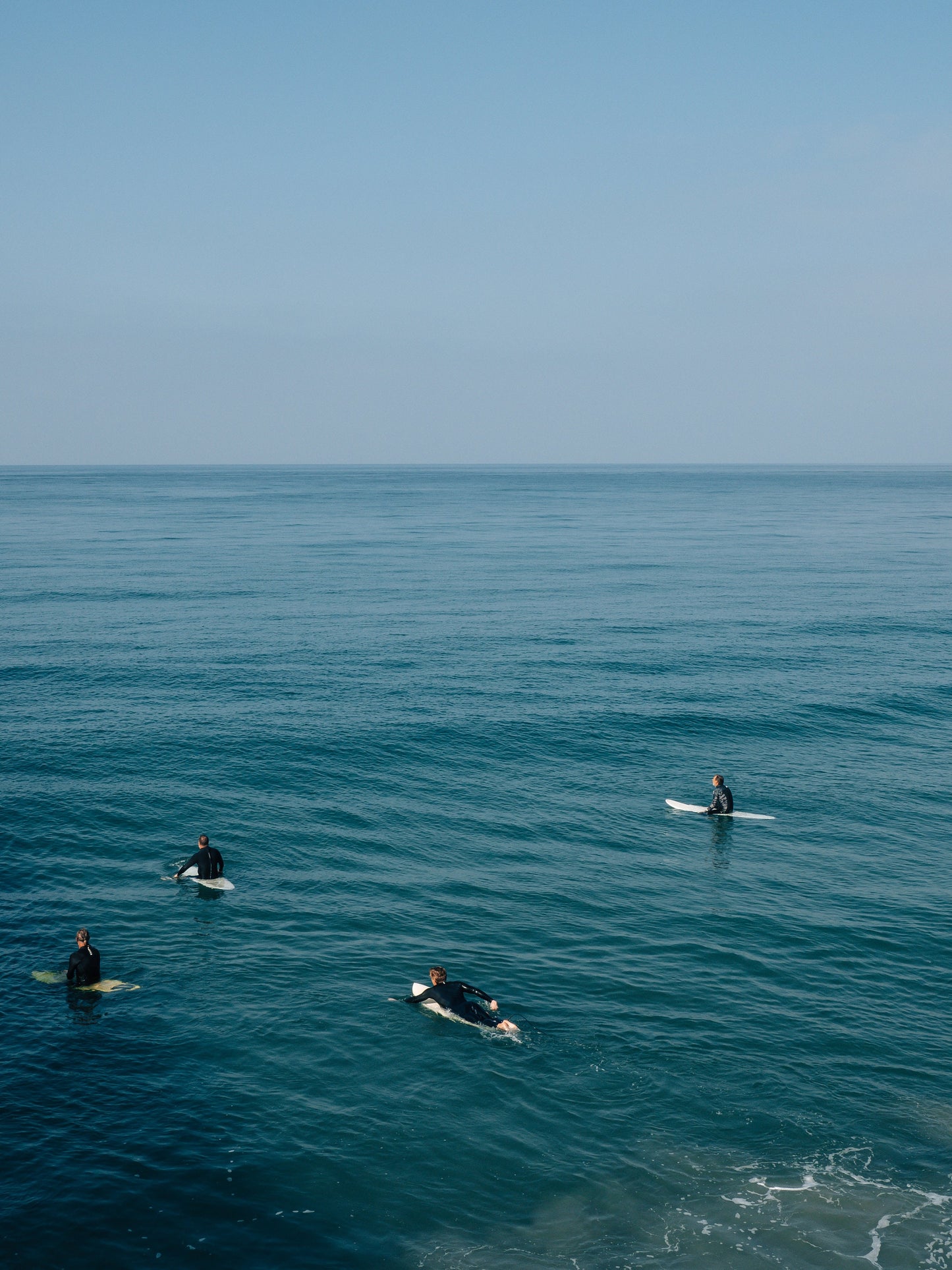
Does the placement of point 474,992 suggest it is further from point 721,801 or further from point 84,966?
point 721,801

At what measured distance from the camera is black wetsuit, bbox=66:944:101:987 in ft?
93.0

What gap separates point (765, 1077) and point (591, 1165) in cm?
558

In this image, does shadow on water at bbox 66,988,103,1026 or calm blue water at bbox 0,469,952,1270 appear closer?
calm blue water at bbox 0,469,952,1270

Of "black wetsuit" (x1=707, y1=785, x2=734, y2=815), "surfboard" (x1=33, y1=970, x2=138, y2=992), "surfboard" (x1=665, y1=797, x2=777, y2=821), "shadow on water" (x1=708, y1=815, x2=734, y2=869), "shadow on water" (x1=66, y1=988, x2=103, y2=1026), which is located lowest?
"shadow on water" (x1=66, y1=988, x2=103, y2=1026)

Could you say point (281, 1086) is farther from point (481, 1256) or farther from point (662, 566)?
point (662, 566)

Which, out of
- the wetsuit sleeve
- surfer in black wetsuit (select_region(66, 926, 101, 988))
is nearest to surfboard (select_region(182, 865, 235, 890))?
surfer in black wetsuit (select_region(66, 926, 101, 988))

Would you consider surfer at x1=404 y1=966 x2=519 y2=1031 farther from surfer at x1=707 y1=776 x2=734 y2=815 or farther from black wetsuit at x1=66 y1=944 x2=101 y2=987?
surfer at x1=707 y1=776 x2=734 y2=815

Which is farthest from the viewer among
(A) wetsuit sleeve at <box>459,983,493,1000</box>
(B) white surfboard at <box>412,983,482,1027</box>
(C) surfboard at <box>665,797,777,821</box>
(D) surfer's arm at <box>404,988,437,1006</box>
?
(C) surfboard at <box>665,797,777,821</box>

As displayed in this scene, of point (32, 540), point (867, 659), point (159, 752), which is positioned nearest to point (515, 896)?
point (159, 752)

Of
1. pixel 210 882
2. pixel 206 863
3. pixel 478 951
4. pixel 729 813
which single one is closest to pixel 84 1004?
pixel 206 863

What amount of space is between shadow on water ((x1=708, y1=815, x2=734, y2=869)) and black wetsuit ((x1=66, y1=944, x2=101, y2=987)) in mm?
21804

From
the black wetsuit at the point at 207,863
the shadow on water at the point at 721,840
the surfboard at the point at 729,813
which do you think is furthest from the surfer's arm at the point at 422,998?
the surfboard at the point at 729,813

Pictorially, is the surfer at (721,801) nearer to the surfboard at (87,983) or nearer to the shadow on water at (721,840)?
the shadow on water at (721,840)

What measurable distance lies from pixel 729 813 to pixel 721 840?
198cm
